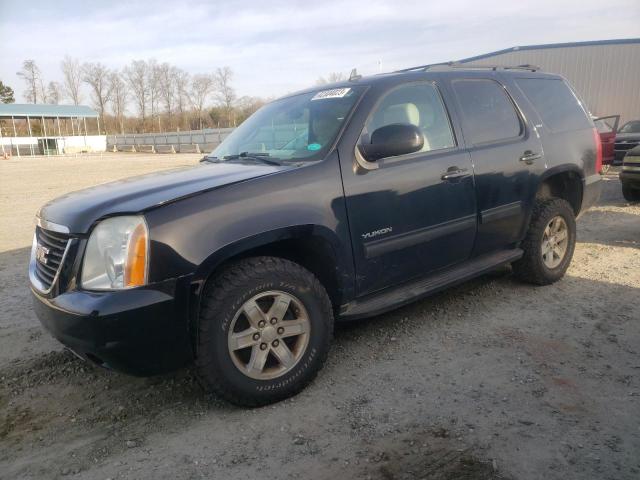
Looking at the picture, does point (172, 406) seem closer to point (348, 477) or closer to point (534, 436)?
point (348, 477)

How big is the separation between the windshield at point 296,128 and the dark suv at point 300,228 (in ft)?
0.05

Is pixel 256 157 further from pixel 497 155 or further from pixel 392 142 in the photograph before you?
pixel 497 155

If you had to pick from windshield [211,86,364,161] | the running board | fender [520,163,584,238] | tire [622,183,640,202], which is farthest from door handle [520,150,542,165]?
tire [622,183,640,202]

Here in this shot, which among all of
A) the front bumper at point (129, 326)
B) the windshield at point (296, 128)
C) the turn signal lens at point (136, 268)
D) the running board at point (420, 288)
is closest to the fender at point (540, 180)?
the running board at point (420, 288)

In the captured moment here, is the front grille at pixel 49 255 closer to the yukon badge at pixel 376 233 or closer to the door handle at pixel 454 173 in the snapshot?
the yukon badge at pixel 376 233

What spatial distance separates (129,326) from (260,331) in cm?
69

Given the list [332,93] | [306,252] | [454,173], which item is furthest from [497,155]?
[306,252]

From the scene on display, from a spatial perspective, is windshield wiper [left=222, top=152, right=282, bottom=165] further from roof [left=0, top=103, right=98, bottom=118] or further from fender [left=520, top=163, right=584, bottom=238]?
roof [left=0, top=103, right=98, bottom=118]

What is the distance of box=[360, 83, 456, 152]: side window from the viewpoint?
344cm

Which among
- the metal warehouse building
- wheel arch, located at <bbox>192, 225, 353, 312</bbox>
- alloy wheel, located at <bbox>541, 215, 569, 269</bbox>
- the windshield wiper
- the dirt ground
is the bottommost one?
the dirt ground

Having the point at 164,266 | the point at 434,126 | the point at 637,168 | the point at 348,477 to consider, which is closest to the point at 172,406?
the point at 164,266

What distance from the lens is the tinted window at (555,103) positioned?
444 cm

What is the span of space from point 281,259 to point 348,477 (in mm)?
1194

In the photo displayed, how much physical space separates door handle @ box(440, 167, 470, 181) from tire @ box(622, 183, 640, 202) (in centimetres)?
678
